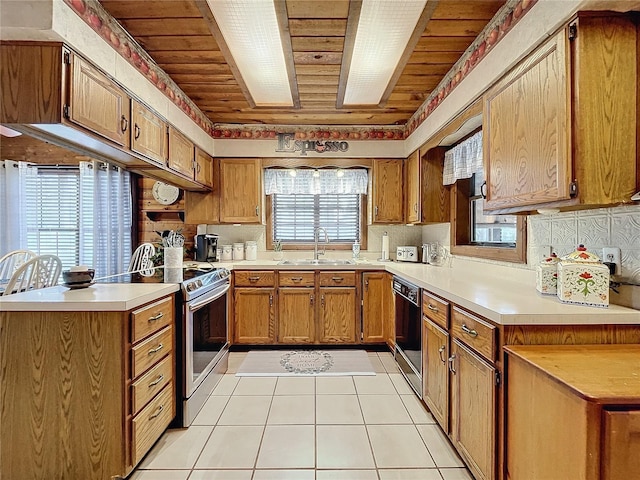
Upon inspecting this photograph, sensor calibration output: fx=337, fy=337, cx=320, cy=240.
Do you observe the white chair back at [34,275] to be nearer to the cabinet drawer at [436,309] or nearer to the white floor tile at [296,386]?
the white floor tile at [296,386]

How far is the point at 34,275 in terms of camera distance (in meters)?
2.59

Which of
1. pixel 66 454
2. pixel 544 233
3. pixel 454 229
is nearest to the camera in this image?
pixel 66 454

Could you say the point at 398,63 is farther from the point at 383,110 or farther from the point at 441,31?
the point at 383,110

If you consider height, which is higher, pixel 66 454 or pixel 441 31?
pixel 441 31

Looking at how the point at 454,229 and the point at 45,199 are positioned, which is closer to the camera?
the point at 454,229

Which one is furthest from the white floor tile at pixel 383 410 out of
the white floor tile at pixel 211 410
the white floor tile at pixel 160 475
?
the white floor tile at pixel 160 475

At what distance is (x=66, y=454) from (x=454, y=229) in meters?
3.13

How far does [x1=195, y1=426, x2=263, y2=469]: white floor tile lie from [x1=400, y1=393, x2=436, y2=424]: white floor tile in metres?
1.00

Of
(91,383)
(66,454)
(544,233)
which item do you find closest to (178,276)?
(91,383)

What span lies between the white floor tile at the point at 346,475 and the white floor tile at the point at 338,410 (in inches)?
17.1

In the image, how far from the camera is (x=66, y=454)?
61.8 inches

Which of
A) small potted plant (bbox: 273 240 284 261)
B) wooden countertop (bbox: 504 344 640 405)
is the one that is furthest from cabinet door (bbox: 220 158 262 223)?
wooden countertop (bbox: 504 344 640 405)

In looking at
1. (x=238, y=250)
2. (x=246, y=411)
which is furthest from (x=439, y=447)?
(x=238, y=250)

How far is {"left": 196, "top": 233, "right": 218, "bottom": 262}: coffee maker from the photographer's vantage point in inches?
146
